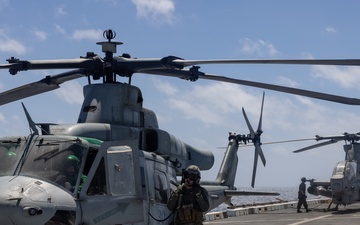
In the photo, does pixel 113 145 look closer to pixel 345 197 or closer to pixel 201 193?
pixel 201 193

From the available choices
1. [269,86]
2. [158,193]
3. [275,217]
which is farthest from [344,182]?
[158,193]

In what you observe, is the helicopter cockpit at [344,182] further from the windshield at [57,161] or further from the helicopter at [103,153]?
the windshield at [57,161]

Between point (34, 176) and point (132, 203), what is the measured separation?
137 cm

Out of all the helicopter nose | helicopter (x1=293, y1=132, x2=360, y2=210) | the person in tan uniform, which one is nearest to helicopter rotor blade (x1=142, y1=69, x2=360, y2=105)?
the person in tan uniform

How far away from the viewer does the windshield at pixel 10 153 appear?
350 inches

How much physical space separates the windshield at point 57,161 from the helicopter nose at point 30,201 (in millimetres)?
258

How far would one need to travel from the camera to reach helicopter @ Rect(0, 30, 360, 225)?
327 inches

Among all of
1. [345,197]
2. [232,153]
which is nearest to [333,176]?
[345,197]

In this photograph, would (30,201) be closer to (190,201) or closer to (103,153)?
(103,153)

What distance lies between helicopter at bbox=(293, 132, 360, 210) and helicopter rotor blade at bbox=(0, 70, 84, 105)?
2030cm

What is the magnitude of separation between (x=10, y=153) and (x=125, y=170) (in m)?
1.52

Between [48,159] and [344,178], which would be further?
[344,178]

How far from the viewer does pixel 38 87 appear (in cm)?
1262

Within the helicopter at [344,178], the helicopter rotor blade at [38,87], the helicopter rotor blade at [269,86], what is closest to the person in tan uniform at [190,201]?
the helicopter rotor blade at [269,86]
